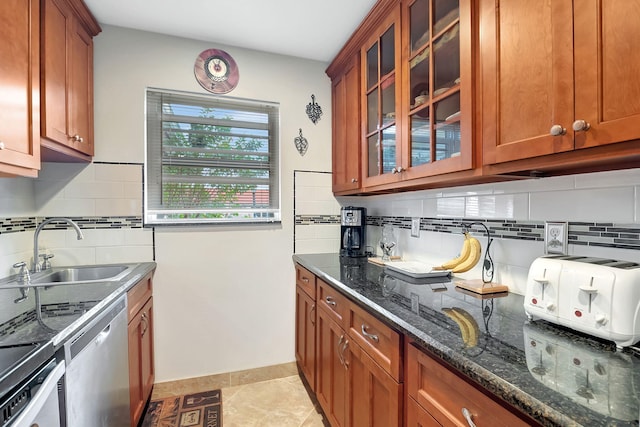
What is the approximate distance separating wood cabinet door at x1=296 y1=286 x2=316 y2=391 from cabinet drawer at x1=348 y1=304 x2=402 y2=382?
61cm

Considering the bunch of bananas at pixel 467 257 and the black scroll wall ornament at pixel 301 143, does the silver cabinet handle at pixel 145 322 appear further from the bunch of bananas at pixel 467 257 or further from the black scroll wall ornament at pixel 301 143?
the bunch of bananas at pixel 467 257

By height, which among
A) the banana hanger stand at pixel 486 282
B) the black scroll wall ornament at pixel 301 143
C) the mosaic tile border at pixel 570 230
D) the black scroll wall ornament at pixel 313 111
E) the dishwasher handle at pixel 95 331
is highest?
the black scroll wall ornament at pixel 313 111

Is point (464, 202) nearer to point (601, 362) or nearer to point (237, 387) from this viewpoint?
point (601, 362)

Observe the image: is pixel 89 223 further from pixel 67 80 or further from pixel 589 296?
pixel 589 296

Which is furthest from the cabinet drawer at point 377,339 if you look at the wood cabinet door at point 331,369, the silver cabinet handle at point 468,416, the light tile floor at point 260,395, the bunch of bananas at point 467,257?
the light tile floor at point 260,395

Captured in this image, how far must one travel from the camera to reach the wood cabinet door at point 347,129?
2.03 meters

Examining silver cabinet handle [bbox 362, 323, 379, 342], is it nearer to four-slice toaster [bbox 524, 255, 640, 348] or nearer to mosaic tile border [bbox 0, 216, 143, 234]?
four-slice toaster [bbox 524, 255, 640, 348]

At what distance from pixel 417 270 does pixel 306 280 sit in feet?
2.64

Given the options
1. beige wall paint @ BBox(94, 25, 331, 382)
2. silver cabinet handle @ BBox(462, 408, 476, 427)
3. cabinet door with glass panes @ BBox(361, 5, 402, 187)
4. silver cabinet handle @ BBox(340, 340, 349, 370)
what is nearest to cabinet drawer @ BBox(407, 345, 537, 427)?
silver cabinet handle @ BBox(462, 408, 476, 427)

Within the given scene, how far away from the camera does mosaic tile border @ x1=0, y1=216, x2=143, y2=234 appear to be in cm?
168

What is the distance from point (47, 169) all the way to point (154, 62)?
0.94m

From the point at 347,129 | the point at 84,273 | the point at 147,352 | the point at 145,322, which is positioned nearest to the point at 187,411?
the point at 147,352

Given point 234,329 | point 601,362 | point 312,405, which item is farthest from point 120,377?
point 601,362

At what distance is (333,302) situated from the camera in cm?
157
